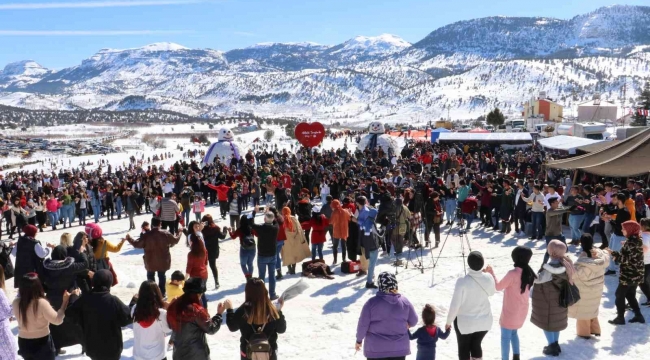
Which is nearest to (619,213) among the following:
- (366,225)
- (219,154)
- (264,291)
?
A: (366,225)

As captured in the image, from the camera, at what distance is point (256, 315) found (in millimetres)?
3879

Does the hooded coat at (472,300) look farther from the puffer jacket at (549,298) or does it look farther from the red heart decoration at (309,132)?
the red heart decoration at (309,132)

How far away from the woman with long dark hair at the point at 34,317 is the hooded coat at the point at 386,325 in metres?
2.48

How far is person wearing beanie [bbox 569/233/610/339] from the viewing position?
571cm

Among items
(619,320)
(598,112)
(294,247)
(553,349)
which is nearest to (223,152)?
(294,247)

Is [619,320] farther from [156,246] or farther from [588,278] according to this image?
[156,246]

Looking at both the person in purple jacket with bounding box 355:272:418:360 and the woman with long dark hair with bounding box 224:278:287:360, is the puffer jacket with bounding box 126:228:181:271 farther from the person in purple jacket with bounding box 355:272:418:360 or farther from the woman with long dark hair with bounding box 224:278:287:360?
the person in purple jacket with bounding box 355:272:418:360

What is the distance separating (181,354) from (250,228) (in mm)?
3493

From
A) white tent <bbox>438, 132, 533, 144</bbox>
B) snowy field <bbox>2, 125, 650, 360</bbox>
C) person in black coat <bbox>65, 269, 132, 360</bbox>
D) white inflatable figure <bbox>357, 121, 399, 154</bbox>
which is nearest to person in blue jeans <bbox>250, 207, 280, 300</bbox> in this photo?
snowy field <bbox>2, 125, 650, 360</bbox>

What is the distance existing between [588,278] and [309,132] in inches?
854

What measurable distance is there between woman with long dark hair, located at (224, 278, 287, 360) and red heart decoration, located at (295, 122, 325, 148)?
22.7m

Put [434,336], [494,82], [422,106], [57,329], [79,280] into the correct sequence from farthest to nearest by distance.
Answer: [494,82]
[422,106]
[79,280]
[57,329]
[434,336]

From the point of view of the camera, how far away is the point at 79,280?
18.7 feet

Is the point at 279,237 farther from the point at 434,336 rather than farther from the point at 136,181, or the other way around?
the point at 136,181
